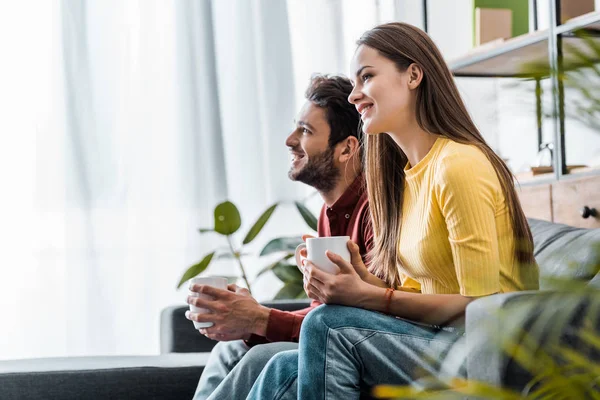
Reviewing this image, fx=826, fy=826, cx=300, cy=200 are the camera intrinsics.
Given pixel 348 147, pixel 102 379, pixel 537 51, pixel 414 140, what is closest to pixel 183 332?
pixel 102 379

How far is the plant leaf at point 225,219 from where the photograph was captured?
9.74 ft

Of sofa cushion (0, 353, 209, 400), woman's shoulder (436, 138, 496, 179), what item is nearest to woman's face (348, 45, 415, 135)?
woman's shoulder (436, 138, 496, 179)

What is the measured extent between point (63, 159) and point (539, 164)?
1867 mm

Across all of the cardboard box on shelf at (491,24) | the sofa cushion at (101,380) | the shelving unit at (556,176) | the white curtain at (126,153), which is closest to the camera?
the sofa cushion at (101,380)

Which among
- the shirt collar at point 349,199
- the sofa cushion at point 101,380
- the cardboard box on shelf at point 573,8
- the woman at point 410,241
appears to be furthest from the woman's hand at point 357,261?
the cardboard box on shelf at point 573,8

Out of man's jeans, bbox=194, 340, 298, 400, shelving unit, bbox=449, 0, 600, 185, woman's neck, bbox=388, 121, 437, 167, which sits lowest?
man's jeans, bbox=194, 340, 298, 400

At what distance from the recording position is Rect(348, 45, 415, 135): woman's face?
1525 millimetres

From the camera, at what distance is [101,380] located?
179cm

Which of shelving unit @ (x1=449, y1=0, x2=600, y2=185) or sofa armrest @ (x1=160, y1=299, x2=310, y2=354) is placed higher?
shelving unit @ (x1=449, y1=0, x2=600, y2=185)

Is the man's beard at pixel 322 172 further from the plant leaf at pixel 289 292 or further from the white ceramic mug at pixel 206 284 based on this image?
the plant leaf at pixel 289 292

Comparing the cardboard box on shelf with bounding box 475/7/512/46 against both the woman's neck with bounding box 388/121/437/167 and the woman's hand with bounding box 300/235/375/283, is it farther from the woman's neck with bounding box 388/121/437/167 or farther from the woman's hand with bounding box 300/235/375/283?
the woman's hand with bounding box 300/235/375/283

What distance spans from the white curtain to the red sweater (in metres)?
1.51

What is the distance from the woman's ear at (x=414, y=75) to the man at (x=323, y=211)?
1.23ft

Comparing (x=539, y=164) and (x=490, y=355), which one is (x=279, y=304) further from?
(x=490, y=355)
